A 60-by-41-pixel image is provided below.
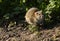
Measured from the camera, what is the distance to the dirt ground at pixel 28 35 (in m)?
6.86

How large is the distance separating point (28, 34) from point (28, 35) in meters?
0.05

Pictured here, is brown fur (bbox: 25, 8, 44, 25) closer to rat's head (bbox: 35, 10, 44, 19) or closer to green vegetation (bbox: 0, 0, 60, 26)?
rat's head (bbox: 35, 10, 44, 19)

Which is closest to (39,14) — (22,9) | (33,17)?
(33,17)

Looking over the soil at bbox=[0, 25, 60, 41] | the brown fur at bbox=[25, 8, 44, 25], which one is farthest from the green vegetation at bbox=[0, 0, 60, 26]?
the soil at bbox=[0, 25, 60, 41]

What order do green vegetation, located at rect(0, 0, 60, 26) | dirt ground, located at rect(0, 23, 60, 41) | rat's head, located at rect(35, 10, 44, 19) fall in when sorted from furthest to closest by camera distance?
green vegetation, located at rect(0, 0, 60, 26) < rat's head, located at rect(35, 10, 44, 19) < dirt ground, located at rect(0, 23, 60, 41)

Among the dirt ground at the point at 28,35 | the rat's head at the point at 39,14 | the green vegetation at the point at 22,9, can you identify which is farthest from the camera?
the green vegetation at the point at 22,9

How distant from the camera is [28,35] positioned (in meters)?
7.07

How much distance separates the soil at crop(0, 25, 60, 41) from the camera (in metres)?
6.86

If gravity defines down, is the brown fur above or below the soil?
above

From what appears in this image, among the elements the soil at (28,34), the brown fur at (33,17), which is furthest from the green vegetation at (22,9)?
the soil at (28,34)

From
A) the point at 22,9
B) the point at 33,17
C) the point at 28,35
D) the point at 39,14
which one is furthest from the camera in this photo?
the point at 22,9

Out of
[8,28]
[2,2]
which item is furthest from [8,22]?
[2,2]

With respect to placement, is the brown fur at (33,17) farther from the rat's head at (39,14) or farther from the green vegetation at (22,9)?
the green vegetation at (22,9)

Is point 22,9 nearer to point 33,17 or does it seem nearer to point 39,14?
point 33,17
